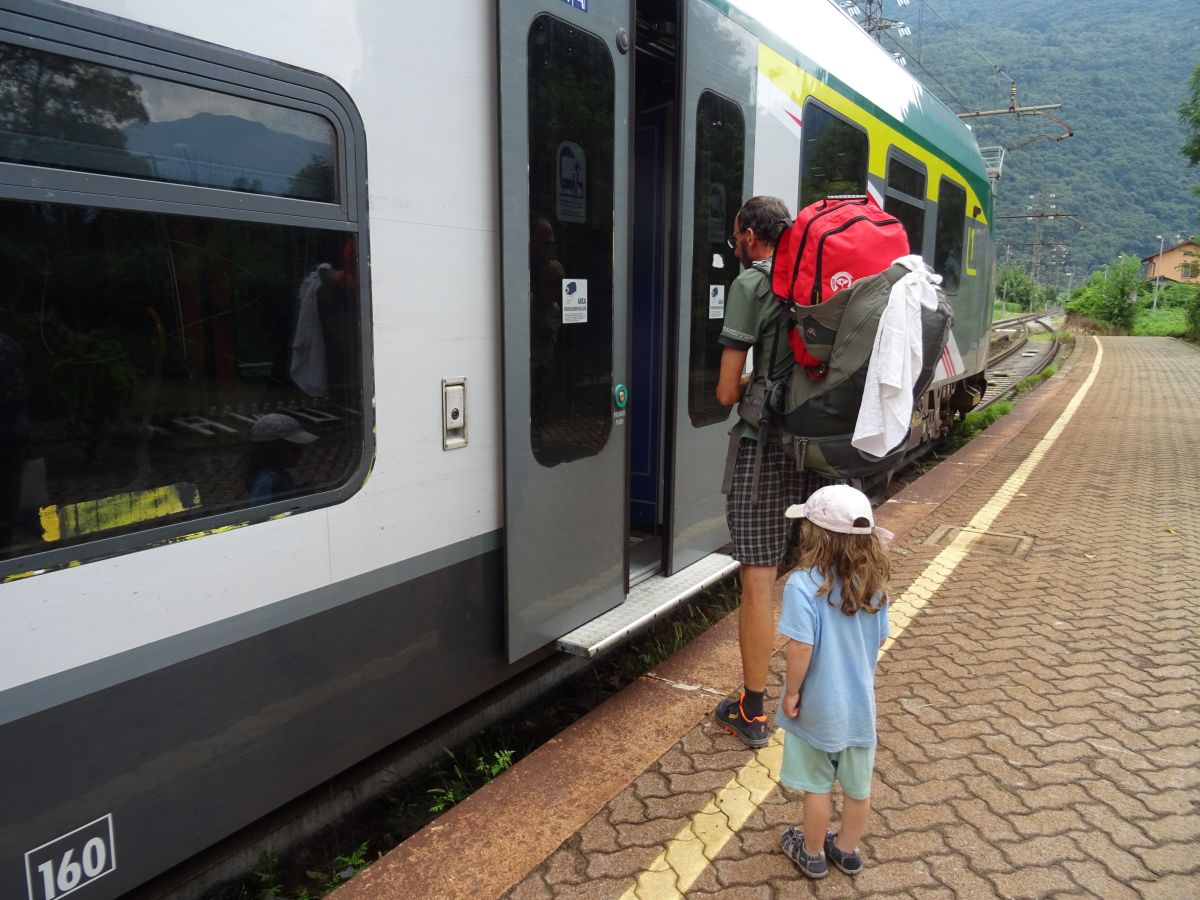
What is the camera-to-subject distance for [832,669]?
2.31 metres

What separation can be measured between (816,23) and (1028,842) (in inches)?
A: 167

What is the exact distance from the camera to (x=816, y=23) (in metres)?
4.92

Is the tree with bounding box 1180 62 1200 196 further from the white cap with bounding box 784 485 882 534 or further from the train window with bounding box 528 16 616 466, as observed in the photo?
the white cap with bounding box 784 485 882 534

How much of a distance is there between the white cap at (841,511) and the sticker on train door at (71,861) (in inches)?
71.3

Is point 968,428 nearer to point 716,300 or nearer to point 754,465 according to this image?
point 716,300

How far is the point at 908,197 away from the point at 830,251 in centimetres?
448

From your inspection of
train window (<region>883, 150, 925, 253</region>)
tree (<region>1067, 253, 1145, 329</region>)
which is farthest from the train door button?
tree (<region>1067, 253, 1145, 329</region>)

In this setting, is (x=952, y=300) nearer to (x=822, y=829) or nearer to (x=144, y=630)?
(x=822, y=829)

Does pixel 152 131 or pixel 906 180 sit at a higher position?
pixel 906 180

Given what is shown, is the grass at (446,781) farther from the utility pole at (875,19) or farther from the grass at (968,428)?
the utility pole at (875,19)

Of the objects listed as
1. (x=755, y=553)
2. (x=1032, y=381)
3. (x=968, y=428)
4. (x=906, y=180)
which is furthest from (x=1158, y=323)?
(x=755, y=553)

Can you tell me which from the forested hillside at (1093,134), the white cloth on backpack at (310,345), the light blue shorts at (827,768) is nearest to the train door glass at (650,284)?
the light blue shorts at (827,768)

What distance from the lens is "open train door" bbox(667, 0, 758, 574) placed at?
380cm

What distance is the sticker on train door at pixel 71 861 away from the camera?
181cm
